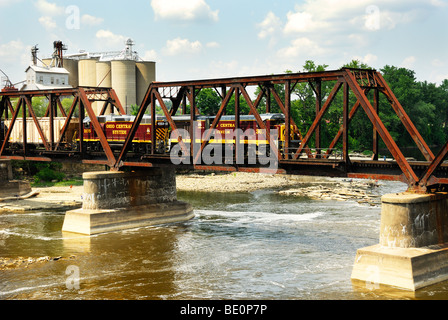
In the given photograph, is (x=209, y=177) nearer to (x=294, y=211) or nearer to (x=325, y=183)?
(x=325, y=183)

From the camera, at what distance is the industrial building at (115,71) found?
11462cm

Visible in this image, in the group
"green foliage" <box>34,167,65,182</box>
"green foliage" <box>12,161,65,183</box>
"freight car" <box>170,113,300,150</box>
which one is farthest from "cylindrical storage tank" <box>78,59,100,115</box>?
"freight car" <box>170,113,300,150</box>

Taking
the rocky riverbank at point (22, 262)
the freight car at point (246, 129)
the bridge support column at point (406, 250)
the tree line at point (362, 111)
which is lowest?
the rocky riverbank at point (22, 262)

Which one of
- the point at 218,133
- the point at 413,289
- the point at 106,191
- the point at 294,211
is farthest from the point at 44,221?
the point at 413,289

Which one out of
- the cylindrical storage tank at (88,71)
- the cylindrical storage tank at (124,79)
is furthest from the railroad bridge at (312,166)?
the cylindrical storage tank at (88,71)

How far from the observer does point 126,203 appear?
133 ft

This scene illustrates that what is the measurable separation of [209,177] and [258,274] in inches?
1966

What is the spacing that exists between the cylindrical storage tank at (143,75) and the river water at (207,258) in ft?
236

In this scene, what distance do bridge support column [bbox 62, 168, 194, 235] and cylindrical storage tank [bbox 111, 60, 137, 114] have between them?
73.5m

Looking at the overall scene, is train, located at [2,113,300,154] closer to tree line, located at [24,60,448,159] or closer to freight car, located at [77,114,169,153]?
freight car, located at [77,114,169,153]

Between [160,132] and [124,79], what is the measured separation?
70763 mm

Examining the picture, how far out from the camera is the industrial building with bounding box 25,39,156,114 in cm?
11462

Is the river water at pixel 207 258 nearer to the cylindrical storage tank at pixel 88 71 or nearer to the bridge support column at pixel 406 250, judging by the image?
the bridge support column at pixel 406 250
